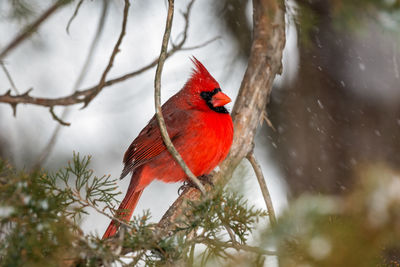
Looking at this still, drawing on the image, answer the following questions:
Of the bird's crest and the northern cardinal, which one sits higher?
the bird's crest

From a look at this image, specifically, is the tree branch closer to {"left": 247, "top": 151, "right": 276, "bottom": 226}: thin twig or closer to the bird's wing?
{"left": 247, "top": 151, "right": 276, "bottom": 226}: thin twig

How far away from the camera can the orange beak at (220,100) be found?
7.92ft

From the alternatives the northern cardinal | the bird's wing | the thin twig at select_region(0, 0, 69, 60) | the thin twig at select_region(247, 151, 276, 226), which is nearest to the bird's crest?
the northern cardinal

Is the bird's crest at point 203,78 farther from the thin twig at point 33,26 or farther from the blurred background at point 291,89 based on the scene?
the thin twig at point 33,26

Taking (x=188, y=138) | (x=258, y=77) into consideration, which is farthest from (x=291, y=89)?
(x=188, y=138)

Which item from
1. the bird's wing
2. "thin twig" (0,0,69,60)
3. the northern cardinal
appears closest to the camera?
"thin twig" (0,0,69,60)

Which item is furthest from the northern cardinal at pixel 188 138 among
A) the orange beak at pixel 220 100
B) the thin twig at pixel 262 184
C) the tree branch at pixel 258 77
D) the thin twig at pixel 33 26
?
the thin twig at pixel 33 26

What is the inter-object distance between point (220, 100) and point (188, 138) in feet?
0.90

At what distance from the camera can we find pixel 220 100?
243 cm

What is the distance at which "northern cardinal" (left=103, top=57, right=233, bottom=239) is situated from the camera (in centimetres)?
231

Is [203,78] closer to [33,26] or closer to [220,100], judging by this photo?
[220,100]

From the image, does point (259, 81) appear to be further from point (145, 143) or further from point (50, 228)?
point (50, 228)

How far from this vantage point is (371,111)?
9.62 ft

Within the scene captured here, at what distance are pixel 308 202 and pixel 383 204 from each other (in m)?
0.16
